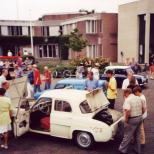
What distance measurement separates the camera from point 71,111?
917cm

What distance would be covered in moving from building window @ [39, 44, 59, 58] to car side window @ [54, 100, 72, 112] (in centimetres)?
3923

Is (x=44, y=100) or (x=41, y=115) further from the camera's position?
(x=41, y=115)

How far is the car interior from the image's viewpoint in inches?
385

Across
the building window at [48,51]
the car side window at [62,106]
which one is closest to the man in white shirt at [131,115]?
the car side window at [62,106]

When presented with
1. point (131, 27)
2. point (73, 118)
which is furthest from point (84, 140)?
point (131, 27)

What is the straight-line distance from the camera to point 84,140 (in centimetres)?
904

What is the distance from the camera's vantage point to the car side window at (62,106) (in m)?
9.28

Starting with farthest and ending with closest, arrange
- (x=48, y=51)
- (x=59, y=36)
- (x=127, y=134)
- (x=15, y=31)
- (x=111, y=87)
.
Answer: (x=15, y=31) → (x=48, y=51) → (x=59, y=36) → (x=111, y=87) → (x=127, y=134)

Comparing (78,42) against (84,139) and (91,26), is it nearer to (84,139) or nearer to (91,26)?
(91,26)

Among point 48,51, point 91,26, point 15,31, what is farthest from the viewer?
point 15,31

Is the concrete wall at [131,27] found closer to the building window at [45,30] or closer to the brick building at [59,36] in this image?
the brick building at [59,36]

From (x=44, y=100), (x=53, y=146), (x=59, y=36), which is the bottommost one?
(x=53, y=146)

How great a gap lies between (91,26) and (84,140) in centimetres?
3224

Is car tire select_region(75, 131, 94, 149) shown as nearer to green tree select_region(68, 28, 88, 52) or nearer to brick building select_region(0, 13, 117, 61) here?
green tree select_region(68, 28, 88, 52)
